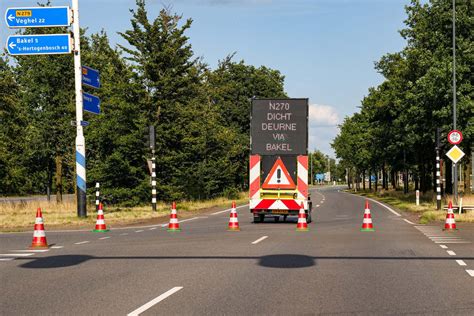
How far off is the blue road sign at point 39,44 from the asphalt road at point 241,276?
8339 millimetres

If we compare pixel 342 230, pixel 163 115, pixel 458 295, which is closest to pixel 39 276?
pixel 458 295

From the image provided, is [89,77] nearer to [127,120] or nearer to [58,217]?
[58,217]

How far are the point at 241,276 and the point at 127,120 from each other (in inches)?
976

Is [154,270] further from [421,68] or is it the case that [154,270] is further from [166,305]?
[421,68]

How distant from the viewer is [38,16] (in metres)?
20.8

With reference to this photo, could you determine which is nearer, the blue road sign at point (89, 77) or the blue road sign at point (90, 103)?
the blue road sign at point (89, 77)

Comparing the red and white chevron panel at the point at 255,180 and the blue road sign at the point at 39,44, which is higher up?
the blue road sign at the point at 39,44

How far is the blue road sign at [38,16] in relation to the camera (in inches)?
818

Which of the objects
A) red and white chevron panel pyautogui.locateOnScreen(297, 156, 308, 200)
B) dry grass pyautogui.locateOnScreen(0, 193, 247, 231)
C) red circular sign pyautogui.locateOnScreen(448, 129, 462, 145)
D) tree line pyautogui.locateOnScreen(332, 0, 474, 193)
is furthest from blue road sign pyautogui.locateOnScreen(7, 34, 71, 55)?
tree line pyautogui.locateOnScreen(332, 0, 474, 193)

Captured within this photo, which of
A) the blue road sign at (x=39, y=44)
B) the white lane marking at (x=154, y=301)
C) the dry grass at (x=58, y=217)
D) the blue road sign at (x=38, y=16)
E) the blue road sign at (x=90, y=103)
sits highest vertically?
the blue road sign at (x=38, y=16)

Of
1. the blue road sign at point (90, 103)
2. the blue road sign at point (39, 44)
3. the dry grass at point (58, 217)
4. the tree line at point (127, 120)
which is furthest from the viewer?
the tree line at point (127, 120)

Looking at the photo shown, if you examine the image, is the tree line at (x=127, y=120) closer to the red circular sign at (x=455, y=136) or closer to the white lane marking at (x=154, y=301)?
the red circular sign at (x=455, y=136)

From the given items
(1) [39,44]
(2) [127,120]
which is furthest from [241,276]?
(2) [127,120]

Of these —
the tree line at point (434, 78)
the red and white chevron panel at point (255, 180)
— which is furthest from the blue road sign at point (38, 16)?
the tree line at point (434, 78)
